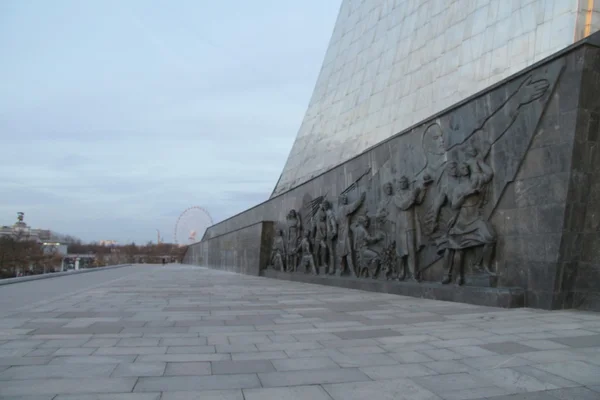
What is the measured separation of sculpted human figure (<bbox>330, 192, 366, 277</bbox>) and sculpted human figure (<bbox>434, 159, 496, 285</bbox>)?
3743mm

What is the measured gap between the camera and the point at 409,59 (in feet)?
47.3

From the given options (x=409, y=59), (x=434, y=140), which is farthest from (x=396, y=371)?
(x=409, y=59)

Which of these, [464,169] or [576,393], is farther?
[464,169]

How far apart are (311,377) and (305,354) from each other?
819 mm

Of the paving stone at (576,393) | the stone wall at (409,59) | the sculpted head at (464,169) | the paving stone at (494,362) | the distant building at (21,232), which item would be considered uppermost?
the stone wall at (409,59)

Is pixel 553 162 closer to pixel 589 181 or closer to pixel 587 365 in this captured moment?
pixel 589 181

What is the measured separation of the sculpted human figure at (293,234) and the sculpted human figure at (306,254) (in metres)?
0.54

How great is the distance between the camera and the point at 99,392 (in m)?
3.37

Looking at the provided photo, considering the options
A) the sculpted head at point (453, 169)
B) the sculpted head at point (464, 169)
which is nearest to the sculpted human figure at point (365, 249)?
the sculpted head at point (453, 169)

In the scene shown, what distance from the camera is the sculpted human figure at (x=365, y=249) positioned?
11.1 meters

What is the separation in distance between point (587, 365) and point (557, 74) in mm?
4551

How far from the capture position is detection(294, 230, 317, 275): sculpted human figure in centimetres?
1505

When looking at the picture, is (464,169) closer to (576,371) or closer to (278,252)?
(576,371)

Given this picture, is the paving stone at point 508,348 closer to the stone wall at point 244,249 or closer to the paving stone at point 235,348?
the paving stone at point 235,348
